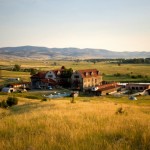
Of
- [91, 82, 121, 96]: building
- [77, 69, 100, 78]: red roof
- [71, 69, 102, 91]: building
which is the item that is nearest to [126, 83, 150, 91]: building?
[91, 82, 121, 96]: building

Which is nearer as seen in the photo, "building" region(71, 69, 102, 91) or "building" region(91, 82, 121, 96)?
"building" region(91, 82, 121, 96)

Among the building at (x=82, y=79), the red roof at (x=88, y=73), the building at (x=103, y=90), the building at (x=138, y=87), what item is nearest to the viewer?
the building at (x=103, y=90)

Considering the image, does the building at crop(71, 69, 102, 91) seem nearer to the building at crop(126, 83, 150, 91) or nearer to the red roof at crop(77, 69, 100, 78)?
the red roof at crop(77, 69, 100, 78)

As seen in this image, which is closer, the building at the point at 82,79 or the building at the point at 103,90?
the building at the point at 103,90

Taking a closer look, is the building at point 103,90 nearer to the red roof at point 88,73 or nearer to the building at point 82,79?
the building at point 82,79

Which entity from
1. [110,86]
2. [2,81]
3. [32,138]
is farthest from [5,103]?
[2,81]

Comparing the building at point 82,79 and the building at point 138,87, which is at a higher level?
the building at point 82,79

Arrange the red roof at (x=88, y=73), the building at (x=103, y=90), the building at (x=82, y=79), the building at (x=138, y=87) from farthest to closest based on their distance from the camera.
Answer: the red roof at (x=88, y=73), the building at (x=82, y=79), the building at (x=138, y=87), the building at (x=103, y=90)

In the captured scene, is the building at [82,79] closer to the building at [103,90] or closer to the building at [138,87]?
the building at [103,90]

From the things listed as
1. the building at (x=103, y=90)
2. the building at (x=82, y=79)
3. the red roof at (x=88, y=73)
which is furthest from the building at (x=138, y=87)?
the red roof at (x=88, y=73)

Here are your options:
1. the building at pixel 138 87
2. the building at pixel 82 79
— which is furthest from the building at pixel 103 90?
the building at pixel 82 79

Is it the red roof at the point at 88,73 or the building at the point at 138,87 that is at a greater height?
the red roof at the point at 88,73

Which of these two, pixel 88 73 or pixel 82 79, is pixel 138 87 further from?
pixel 82 79

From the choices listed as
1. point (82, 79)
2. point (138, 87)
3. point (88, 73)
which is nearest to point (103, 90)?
point (82, 79)
